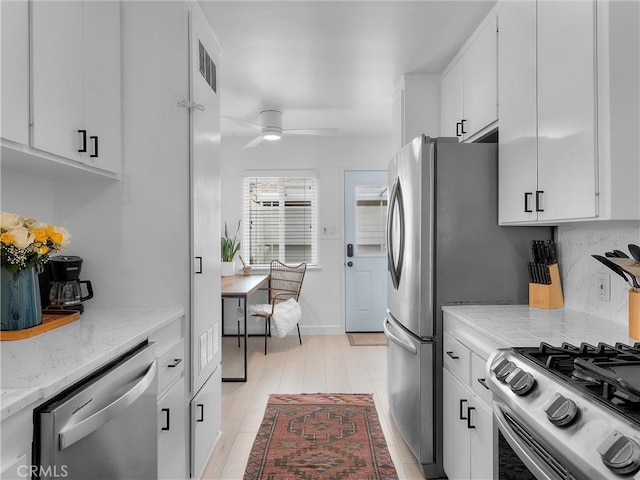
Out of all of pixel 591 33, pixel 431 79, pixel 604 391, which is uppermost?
pixel 431 79

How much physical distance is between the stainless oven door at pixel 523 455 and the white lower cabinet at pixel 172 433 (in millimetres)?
1266

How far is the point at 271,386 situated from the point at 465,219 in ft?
7.29

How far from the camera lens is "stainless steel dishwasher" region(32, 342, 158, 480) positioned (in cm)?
98

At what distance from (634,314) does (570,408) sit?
2.58 feet

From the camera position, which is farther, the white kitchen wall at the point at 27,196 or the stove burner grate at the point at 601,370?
the white kitchen wall at the point at 27,196

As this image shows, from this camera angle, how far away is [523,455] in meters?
1.11

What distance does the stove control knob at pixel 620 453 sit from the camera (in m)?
0.74

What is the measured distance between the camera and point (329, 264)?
5289 mm

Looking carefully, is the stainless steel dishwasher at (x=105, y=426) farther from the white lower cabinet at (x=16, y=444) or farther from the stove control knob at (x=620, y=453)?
the stove control knob at (x=620, y=453)

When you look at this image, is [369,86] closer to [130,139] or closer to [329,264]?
[130,139]

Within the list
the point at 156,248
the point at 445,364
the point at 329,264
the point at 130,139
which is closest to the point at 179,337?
the point at 156,248

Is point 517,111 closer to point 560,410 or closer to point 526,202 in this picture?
point 526,202

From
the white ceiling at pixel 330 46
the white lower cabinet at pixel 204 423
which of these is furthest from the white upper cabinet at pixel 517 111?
the white lower cabinet at pixel 204 423

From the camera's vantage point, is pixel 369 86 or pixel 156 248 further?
pixel 369 86
